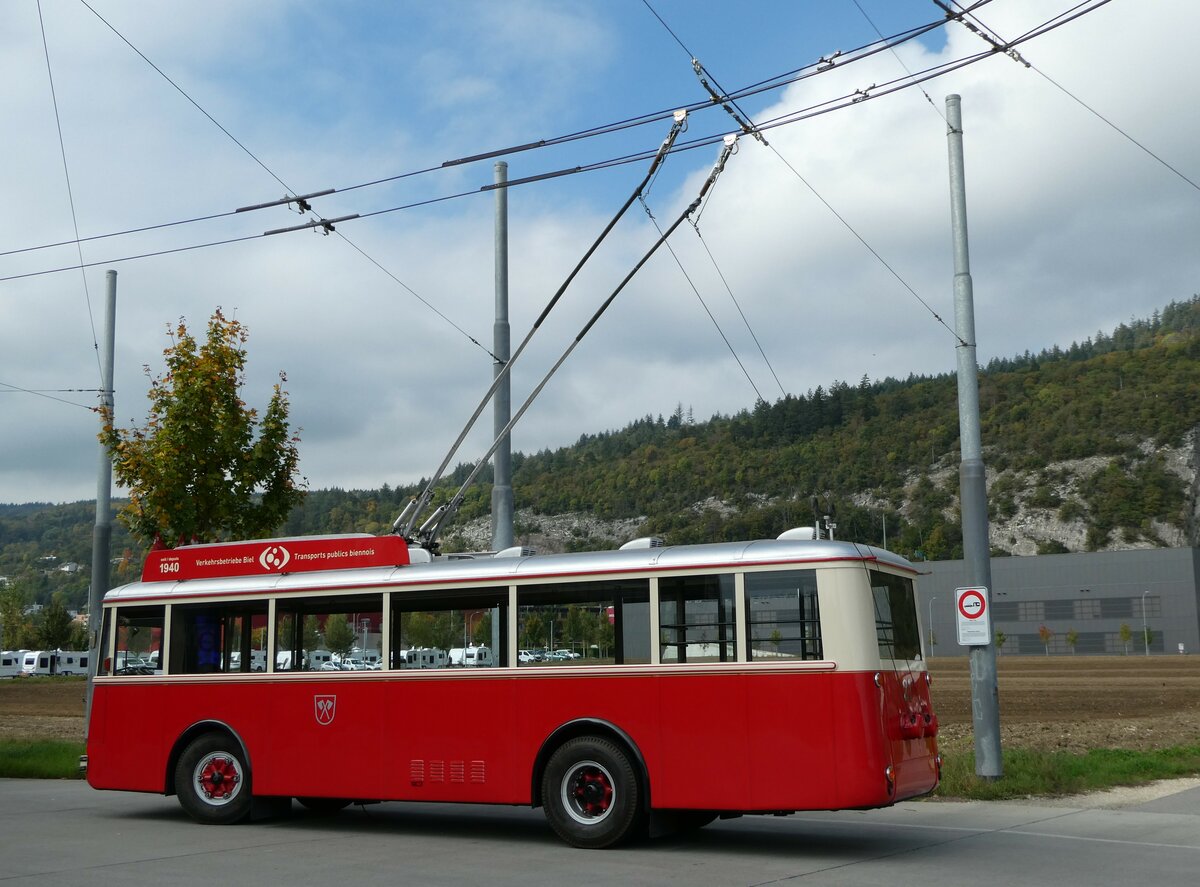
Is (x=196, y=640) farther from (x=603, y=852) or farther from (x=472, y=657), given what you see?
(x=603, y=852)

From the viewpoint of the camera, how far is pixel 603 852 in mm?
11672

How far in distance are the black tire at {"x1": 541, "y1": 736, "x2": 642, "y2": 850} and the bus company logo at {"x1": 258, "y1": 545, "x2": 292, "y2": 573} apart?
417cm

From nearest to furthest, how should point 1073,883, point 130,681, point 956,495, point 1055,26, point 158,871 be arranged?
point 1073,883, point 158,871, point 1055,26, point 130,681, point 956,495

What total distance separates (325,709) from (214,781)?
1849mm

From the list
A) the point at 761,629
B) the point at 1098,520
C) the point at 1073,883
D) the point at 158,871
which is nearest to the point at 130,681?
the point at 158,871

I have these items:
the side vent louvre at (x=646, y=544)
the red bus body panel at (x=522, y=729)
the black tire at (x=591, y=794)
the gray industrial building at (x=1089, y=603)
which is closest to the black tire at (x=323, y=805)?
the red bus body panel at (x=522, y=729)

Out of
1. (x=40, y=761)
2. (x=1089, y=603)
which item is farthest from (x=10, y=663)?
(x=40, y=761)

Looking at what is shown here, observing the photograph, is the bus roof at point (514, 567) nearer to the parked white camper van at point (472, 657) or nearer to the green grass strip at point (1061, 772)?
the parked white camper van at point (472, 657)

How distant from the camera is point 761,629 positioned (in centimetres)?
1148

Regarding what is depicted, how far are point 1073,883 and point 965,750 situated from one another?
11140mm

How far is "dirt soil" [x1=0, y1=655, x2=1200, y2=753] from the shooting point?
80.7 feet

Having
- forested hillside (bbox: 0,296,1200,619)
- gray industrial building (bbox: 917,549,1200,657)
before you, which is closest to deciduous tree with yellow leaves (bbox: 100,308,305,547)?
gray industrial building (bbox: 917,549,1200,657)

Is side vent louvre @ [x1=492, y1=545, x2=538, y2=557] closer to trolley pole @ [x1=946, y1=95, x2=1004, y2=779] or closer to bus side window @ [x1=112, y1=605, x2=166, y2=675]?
bus side window @ [x1=112, y1=605, x2=166, y2=675]

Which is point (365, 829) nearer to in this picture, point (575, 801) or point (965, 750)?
point (575, 801)
